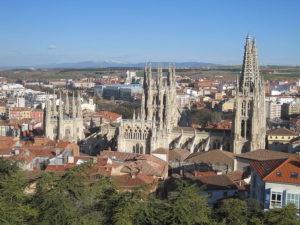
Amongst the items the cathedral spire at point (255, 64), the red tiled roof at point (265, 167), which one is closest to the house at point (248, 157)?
the red tiled roof at point (265, 167)

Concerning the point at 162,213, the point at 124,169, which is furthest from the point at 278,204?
the point at 124,169

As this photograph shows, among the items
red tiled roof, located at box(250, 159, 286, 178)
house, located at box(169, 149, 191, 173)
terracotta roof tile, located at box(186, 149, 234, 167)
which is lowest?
house, located at box(169, 149, 191, 173)

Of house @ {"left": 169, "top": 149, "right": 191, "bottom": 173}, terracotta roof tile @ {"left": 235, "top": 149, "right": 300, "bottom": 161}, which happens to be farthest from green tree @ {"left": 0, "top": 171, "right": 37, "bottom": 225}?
terracotta roof tile @ {"left": 235, "top": 149, "right": 300, "bottom": 161}

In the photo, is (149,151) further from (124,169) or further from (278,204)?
(278,204)

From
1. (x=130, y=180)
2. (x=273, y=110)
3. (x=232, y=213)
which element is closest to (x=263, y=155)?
(x=130, y=180)

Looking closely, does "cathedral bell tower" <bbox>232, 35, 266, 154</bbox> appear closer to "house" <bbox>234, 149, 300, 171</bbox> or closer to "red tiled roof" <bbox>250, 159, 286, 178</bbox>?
"house" <bbox>234, 149, 300, 171</bbox>

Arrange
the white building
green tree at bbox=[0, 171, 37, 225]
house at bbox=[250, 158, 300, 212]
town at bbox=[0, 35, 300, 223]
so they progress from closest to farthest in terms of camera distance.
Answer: green tree at bbox=[0, 171, 37, 225] < house at bbox=[250, 158, 300, 212] < town at bbox=[0, 35, 300, 223] < the white building

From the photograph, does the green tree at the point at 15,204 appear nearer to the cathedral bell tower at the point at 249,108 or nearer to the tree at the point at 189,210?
the tree at the point at 189,210

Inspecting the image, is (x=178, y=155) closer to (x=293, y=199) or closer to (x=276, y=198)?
(x=276, y=198)
